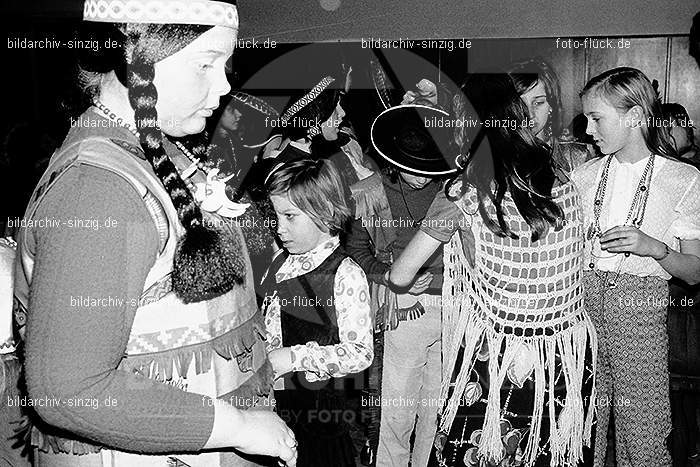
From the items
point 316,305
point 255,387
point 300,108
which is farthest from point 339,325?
point 300,108

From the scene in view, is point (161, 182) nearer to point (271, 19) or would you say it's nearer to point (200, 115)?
point (200, 115)

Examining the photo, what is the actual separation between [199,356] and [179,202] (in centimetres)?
23

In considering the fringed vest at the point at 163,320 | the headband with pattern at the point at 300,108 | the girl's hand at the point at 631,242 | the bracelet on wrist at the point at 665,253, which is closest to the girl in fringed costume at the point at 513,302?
the girl's hand at the point at 631,242

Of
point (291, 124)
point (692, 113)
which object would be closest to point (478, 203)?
point (291, 124)

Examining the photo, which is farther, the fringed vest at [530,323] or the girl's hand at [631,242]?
the girl's hand at [631,242]

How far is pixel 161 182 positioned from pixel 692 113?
18.2 feet

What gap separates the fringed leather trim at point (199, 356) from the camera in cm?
102

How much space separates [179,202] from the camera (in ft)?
3.34

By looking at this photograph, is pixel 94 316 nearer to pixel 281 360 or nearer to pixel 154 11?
pixel 154 11

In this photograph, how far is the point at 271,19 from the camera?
5051 mm

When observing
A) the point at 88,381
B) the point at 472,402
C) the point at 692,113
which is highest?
the point at 692,113

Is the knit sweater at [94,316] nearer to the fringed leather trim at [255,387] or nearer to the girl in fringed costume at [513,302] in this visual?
the fringed leather trim at [255,387]

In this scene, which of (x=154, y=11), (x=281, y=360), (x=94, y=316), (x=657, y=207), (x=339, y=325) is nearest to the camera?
(x=94, y=316)

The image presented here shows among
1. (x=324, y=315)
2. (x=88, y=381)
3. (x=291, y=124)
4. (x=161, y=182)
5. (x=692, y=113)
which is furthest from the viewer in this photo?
(x=692, y=113)
